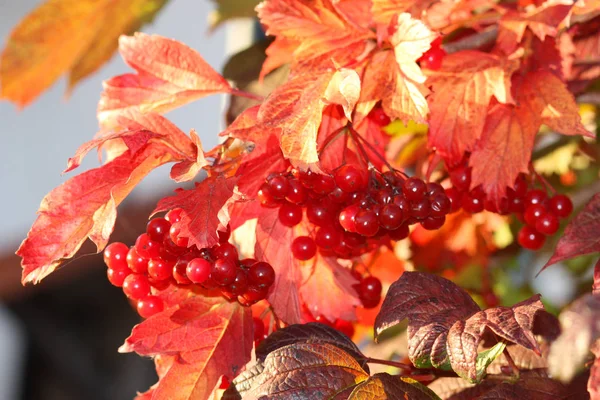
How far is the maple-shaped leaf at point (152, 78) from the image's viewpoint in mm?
511

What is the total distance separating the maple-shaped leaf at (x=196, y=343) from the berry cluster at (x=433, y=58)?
0.68ft

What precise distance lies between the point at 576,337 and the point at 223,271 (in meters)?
0.19

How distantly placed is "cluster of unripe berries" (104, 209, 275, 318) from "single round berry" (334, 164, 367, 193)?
7 centimetres

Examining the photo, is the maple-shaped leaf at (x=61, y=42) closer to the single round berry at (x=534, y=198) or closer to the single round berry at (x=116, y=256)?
the single round berry at (x=116, y=256)

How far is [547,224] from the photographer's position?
1.66 ft

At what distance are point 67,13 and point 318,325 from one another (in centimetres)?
44

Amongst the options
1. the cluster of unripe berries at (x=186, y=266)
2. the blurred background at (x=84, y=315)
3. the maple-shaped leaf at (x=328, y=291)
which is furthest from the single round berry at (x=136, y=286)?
the blurred background at (x=84, y=315)

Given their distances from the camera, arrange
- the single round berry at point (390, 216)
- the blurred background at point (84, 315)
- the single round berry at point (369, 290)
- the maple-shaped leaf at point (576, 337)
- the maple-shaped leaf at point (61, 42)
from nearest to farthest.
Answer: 1. the maple-shaped leaf at point (576, 337)
2. the single round berry at point (390, 216)
3. the single round berry at point (369, 290)
4. the maple-shaped leaf at point (61, 42)
5. the blurred background at point (84, 315)

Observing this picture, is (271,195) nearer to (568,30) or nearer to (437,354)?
(437,354)

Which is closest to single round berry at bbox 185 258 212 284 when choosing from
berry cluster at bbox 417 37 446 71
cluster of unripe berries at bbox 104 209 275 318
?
cluster of unripe berries at bbox 104 209 275 318

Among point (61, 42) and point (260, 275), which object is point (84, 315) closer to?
point (61, 42)

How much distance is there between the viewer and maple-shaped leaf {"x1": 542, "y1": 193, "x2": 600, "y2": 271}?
40cm

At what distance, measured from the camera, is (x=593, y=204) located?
0.42 m

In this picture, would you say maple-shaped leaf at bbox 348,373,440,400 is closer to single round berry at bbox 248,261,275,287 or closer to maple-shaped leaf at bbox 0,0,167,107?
single round berry at bbox 248,261,275,287
